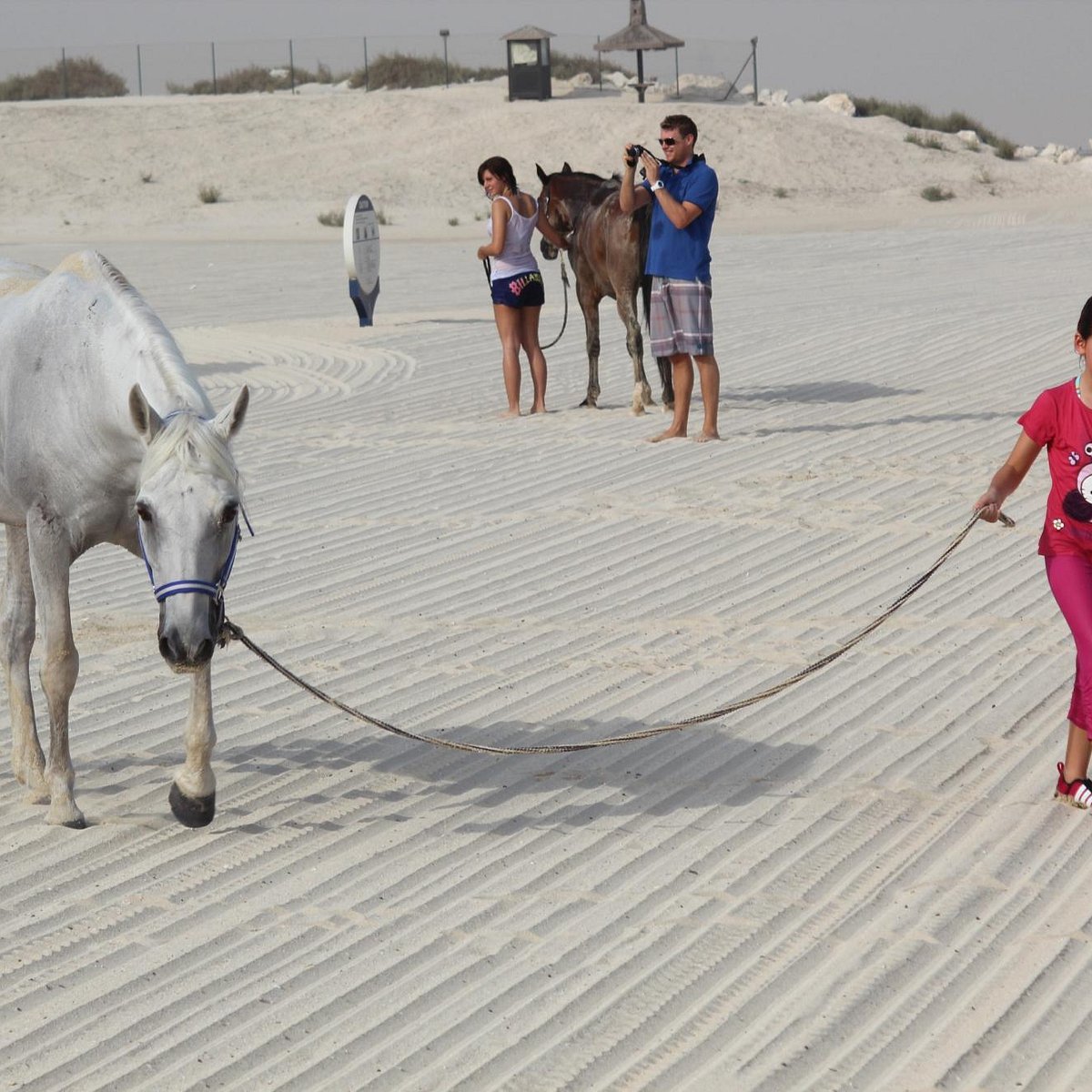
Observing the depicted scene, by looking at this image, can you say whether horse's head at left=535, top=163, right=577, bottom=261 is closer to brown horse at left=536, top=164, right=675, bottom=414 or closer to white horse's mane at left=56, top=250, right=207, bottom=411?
brown horse at left=536, top=164, right=675, bottom=414

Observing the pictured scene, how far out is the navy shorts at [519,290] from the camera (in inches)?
508

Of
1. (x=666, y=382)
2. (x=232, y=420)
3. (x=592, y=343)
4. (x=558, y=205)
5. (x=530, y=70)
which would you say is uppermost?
(x=530, y=70)

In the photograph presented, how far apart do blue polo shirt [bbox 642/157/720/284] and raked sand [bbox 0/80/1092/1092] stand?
49.0 inches

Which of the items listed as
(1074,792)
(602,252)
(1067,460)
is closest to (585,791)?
(1074,792)

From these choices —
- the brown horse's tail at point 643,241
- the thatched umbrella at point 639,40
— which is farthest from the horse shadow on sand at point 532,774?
the thatched umbrella at point 639,40

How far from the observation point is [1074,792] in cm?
526

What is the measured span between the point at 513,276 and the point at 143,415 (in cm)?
862

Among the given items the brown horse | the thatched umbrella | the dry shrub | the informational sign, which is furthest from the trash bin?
the brown horse

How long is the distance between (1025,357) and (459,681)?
9.80m

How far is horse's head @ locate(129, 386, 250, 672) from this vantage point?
447 centimetres

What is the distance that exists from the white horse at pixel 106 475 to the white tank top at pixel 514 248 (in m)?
7.42

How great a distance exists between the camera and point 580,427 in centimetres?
1258

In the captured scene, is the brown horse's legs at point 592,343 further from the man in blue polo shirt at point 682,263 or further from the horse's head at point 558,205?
the man in blue polo shirt at point 682,263

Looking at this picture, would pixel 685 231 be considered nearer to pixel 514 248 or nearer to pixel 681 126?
pixel 681 126
